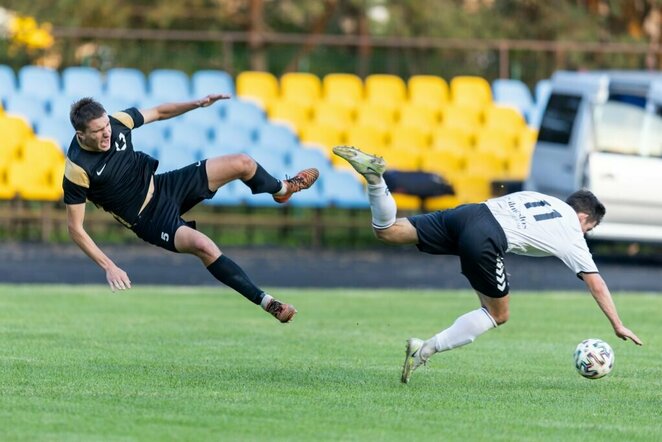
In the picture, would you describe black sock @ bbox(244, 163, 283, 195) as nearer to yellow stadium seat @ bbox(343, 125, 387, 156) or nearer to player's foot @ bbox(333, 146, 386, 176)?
player's foot @ bbox(333, 146, 386, 176)

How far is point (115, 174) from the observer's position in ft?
33.9

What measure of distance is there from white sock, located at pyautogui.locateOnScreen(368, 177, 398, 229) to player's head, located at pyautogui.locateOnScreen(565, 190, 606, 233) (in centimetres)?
127

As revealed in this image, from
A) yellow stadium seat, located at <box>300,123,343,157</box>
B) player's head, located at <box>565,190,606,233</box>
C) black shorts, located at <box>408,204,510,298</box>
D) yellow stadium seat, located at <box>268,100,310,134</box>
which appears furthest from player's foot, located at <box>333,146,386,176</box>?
yellow stadium seat, located at <box>268,100,310,134</box>

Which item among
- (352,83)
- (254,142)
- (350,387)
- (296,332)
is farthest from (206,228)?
(350,387)

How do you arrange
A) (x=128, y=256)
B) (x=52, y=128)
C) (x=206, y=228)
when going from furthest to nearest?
(x=206, y=228), (x=52, y=128), (x=128, y=256)

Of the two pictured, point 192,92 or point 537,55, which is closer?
point 192,92

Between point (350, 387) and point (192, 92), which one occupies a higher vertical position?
point (192, 92)

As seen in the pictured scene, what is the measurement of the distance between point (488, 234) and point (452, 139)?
14.4 metres

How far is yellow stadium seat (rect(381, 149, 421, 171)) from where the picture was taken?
23.0 m

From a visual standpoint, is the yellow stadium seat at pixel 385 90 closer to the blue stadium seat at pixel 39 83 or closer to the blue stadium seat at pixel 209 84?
the blue stadium seat at pixel 209 84

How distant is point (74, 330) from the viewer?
493 inches

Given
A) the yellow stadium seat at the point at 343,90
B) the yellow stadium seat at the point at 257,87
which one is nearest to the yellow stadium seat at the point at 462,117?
the yellow stadium seat at the point at 343,90

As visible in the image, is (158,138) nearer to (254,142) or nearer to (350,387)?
(254,142)

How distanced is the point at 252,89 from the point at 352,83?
1.82 meters
